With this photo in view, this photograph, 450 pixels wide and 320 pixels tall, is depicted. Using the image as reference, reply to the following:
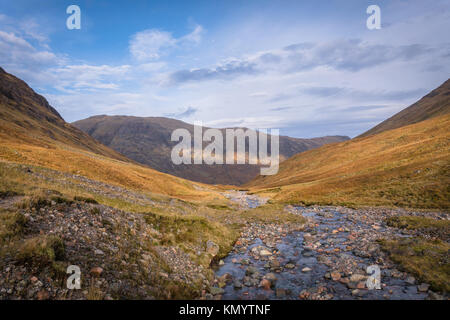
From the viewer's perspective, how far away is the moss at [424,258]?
13172 millimetres

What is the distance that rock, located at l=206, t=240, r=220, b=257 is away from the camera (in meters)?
19.0

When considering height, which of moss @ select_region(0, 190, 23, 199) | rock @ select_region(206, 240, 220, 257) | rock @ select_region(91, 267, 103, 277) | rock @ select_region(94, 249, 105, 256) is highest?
moss @ select_region(0, 190, 23, 199)

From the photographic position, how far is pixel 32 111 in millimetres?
152375

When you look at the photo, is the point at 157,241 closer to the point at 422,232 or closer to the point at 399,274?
the point at 399,274

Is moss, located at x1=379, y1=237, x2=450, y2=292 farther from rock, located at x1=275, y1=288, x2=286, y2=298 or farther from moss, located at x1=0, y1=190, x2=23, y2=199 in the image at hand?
moss, located at x1=0, y1=190, x2=23, y2=199

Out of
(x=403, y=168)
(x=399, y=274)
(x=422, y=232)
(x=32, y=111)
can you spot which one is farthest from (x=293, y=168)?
(x=32, y=111)

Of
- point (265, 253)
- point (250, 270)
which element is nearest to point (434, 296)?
point (250, 270)

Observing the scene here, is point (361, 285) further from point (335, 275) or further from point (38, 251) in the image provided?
point (38, 251)

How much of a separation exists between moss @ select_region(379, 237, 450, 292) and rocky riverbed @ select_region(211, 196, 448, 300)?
1.83 feet

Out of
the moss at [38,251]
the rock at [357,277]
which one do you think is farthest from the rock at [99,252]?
the rock at [357,277]

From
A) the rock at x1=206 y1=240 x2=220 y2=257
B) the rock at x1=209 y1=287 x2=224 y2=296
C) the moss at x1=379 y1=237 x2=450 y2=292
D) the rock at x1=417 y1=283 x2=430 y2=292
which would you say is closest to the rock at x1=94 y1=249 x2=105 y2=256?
the rock at x1=209 y1=287 x2=224 y2=296

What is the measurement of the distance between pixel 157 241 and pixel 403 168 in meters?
53.0

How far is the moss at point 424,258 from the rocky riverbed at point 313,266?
559 mm

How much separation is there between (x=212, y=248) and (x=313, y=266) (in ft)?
26.0
